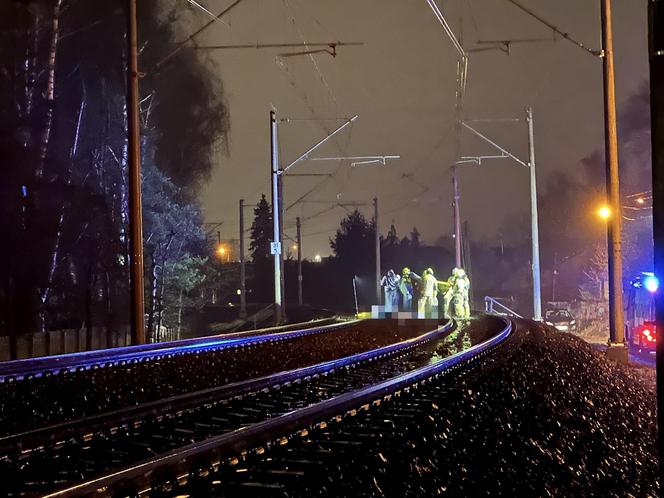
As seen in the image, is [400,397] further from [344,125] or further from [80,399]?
[344,125]

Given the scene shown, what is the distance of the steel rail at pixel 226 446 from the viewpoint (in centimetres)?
526

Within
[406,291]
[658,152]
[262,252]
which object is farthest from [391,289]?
[262,252]

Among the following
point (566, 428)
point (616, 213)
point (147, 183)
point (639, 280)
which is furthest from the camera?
point (147, 183)

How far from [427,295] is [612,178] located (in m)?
12.8

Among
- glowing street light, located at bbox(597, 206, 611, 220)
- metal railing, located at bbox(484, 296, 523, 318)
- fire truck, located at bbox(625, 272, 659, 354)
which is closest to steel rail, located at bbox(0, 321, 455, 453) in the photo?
glowing street light, located at bbox(597, 206, 611, 220)

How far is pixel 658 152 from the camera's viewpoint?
3578 mm

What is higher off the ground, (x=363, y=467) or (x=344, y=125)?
(x=344, y=125)

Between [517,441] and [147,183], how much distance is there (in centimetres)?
3118

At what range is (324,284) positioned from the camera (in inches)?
3430

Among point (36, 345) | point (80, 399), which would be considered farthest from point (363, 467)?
point (36, 345)

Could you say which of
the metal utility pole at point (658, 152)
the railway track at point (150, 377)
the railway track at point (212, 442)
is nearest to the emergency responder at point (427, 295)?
the railway track at point (150, 377)

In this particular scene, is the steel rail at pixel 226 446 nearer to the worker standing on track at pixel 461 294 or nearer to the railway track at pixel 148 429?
the railway track at pixel 148 429

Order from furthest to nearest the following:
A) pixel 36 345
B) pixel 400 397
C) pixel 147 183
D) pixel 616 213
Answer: pixel 147 183
pixel 36 345
pixel 616 213
pixel 400 397

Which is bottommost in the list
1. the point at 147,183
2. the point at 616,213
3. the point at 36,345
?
the point at 36,345
